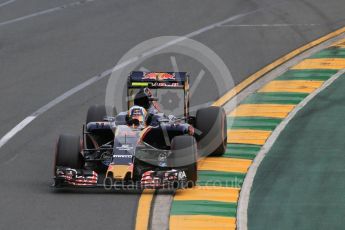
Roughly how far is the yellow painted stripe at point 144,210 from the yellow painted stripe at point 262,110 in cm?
565

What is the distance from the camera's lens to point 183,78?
20.2m

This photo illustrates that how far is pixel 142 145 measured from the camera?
18312 millimetres

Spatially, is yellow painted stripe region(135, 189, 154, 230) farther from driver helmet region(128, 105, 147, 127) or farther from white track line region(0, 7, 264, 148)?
white track line region(0, 7, 264, 148)

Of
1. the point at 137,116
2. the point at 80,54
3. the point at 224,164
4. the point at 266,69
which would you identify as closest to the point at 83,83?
the point at 80,54

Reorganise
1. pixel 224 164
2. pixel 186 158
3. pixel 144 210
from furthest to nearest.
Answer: pixel 224 164 → pixel 186 158 → pixel 144 210

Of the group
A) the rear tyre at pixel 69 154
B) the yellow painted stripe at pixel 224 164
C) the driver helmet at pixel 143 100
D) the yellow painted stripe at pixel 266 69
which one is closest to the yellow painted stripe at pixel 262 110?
the yellow painted stripe at pixel 266 69

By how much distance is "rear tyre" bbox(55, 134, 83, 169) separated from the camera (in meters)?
17.8

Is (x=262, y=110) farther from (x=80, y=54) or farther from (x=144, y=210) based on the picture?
(x=80, y=54)

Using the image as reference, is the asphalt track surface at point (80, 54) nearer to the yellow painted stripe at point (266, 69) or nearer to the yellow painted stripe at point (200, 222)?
the yellow painted stripe at point (266, 69)

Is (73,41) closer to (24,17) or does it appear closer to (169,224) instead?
(24,17)

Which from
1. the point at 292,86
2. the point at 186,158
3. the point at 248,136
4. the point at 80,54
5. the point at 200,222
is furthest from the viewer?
the point at 80,54

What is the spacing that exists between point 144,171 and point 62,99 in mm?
7385

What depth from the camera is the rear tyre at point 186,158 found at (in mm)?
17641

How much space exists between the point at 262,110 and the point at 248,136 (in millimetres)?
2111
